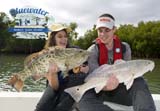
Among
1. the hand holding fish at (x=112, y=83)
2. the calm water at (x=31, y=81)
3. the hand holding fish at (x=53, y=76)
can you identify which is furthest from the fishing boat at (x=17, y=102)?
the hand holding fish at (x=112, y=83)

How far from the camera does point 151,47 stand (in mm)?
61719

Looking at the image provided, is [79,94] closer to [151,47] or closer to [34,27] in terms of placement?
[34,27]

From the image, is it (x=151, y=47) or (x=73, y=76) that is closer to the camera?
(x=73, y=76)

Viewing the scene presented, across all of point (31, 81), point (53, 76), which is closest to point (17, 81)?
point (53, 76)

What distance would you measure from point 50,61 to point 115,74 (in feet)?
2.09

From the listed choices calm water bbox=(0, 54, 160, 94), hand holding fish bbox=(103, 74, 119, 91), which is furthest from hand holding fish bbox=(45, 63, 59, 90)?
calm water bbox=(0, 54, 160, 94)

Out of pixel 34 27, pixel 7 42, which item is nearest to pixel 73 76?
pixel 34 27

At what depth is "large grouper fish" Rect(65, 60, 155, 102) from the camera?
3338 millimetres

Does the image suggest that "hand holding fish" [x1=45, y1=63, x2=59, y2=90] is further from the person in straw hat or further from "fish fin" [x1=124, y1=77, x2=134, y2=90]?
"fish fin" [x1=124, y1=77, x2=134, y2=90]

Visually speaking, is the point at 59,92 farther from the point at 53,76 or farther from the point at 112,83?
the point at 112,83

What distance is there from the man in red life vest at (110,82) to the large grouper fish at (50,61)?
1.04 ft

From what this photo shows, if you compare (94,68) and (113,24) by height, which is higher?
(113,24)

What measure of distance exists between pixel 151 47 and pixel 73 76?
195 ft

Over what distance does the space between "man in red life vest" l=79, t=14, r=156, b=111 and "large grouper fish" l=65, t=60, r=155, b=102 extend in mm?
61
